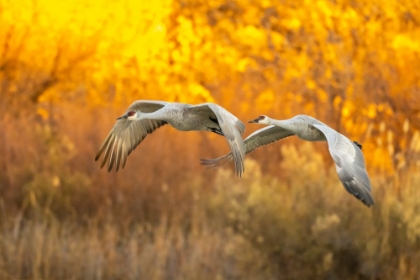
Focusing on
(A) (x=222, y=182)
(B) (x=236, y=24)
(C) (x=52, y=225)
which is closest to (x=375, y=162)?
(A) (x=222, y=182)

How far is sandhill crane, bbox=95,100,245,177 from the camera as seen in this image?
4.29 meters

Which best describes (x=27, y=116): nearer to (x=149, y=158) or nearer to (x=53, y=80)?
(x=53, y=80)

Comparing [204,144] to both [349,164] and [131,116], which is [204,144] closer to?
[131,116]

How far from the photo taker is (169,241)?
8086 mm

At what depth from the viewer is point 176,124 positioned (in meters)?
4.45

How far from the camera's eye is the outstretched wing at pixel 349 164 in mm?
4055

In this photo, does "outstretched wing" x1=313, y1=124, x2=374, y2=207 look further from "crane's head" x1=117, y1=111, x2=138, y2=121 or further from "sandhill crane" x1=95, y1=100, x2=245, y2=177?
"crane's head" x1=117, y1=111, x2=138, y2=121

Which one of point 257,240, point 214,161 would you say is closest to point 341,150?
point 214,161

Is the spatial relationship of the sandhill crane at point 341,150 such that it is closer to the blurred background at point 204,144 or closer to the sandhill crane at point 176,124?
the sandhill crane at point 176,124

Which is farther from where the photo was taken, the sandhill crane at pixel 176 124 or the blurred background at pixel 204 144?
the blurred background at pixel 204 144

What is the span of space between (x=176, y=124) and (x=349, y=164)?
76 cm

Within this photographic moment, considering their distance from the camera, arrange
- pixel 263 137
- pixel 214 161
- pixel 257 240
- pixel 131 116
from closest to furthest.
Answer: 1. pixel 131 116
2. pixel 214 161
3. pixel 263 137
4. pixel 257 240

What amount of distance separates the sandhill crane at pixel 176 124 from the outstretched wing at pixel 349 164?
35 centimetres

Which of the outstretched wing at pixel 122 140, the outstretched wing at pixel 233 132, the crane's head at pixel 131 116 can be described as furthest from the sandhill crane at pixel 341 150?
the outstretched wing at pixel 122 140
